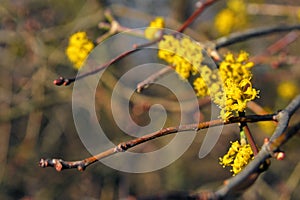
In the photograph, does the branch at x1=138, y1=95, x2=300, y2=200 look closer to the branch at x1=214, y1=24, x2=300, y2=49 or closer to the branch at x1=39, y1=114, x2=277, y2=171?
the branch at x1=39, y1=114, x2=277, y2=171

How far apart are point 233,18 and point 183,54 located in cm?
186

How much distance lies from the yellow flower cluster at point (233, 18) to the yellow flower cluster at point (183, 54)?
68.7 inches

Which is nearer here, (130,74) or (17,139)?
(130,74)

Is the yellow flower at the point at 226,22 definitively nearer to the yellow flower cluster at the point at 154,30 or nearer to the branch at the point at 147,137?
the yellow flower cluster at the point at 154,30

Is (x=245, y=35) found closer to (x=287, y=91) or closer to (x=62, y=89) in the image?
(x=287, y=91)

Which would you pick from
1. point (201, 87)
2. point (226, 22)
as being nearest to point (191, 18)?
point (201, 87)

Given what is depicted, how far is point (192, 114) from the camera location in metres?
2.13

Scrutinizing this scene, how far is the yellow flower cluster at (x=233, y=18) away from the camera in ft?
10.5

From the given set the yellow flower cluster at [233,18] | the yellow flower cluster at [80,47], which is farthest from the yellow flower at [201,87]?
the yellow flower cluster at [233,18]

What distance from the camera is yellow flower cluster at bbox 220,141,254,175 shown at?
106 centimetres

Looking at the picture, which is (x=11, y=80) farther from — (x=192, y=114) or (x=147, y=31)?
(x=147, y=31)

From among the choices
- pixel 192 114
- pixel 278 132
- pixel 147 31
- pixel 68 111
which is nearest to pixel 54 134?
pixel 68 111

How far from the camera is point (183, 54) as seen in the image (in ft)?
4.81

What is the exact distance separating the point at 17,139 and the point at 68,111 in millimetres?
511
